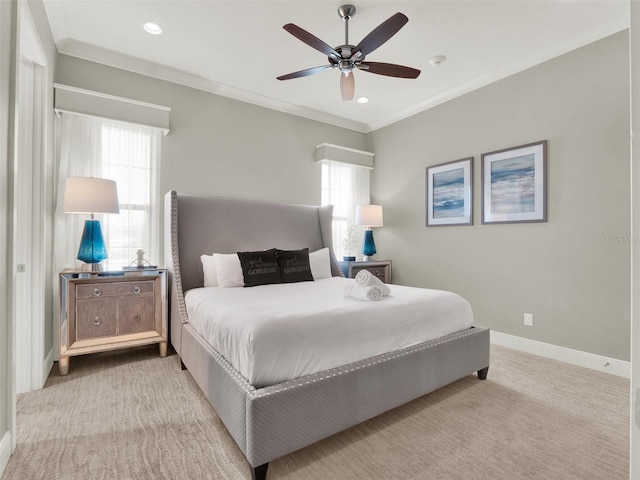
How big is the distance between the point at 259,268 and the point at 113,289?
126cm

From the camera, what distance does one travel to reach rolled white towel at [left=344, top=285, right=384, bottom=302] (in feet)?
7.40

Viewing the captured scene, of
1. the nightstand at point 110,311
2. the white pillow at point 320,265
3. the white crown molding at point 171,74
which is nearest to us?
the nightstand at point 110,311

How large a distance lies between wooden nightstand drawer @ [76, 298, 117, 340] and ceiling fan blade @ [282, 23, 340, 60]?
2572 millimetres

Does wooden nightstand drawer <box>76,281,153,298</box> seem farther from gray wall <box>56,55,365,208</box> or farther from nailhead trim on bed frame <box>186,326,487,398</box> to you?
gray wall <box>56,55,365,208</box>

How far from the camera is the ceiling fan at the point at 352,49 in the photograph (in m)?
2.14

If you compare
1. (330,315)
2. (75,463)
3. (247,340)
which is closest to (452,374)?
(330,315)

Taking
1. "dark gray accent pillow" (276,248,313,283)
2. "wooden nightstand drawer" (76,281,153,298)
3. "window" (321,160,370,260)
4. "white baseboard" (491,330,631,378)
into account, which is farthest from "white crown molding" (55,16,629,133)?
"white baseboard" (491,330,631,378)

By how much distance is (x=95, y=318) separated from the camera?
2854 mm

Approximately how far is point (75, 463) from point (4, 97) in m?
1.83

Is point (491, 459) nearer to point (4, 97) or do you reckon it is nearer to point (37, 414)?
point (37, 414)

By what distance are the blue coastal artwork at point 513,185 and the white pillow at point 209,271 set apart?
2936 millimetres

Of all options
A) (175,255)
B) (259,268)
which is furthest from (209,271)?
(259,268)

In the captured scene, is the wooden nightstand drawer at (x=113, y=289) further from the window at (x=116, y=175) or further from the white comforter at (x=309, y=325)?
the white comforter at (x=309, y=325)

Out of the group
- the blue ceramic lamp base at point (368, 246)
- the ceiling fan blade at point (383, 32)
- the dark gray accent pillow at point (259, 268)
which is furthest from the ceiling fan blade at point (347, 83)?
the blue ceramic lamp base at point (368, 246)
